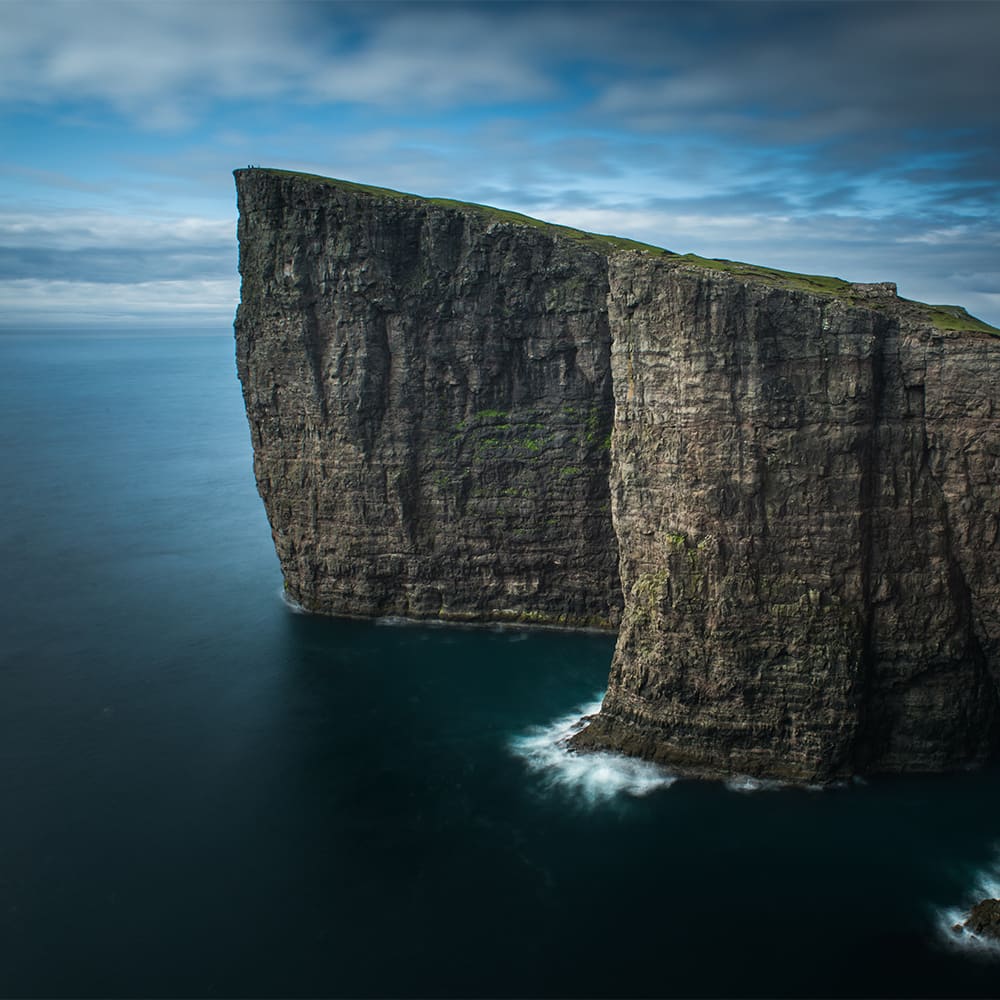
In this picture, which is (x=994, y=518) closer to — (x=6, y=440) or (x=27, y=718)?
(x=27, y=718)

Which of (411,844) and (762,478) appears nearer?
(411,844)

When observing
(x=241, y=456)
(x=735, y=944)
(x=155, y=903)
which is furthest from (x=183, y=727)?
(x=241, y=456)

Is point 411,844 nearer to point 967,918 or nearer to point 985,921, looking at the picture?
point 967,918

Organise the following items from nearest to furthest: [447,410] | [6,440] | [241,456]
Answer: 1. [447,410]
2. [241,456]
3. [6,440]

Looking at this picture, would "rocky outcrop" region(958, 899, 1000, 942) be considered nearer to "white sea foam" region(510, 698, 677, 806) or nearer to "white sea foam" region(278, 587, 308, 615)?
"white sea foam" region(510, 698, 677, 806)

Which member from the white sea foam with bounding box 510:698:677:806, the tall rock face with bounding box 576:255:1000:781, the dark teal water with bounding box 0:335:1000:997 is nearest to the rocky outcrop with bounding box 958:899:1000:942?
the dark teal water with bounding box 0:335:1000:997

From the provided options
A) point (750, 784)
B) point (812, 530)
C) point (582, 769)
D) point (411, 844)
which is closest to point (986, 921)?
point (750, 784)
